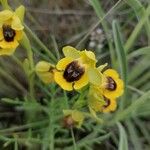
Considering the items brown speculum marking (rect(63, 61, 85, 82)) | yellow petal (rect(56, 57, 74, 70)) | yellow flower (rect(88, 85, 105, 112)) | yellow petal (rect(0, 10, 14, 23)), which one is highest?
yellow petal (rect(0, 10, 14, 23))

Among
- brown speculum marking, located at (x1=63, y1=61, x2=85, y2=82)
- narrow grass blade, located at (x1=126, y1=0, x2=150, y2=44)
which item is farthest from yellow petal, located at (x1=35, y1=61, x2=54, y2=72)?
narrow grass blade, located at (x1=126, y1=0, x2=150, y2=44)

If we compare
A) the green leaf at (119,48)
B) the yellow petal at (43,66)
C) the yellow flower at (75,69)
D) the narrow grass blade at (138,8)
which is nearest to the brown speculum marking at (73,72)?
the yellow flower at (75,69)

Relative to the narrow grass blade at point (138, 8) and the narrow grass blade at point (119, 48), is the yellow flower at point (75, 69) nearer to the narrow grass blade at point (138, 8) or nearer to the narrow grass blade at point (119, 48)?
the narrow grass blade at point (119, 48)

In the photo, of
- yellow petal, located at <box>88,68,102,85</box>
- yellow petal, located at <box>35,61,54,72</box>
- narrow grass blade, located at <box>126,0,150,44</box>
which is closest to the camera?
yellow petal, located at <box>88,68,102,85</box>

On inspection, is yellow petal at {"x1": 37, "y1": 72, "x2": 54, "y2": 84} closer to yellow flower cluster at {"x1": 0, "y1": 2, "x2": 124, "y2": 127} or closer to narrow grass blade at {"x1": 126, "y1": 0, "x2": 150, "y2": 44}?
yellow flower cluster at {"x1": 0, "y1": 2, "x2": 124, "y2": 127}

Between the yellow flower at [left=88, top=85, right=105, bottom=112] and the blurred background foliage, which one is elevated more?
the blurred background foliage

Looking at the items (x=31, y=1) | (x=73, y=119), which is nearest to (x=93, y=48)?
(x=31, y=1)

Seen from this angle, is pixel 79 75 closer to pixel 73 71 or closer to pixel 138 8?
pixel 73 71
